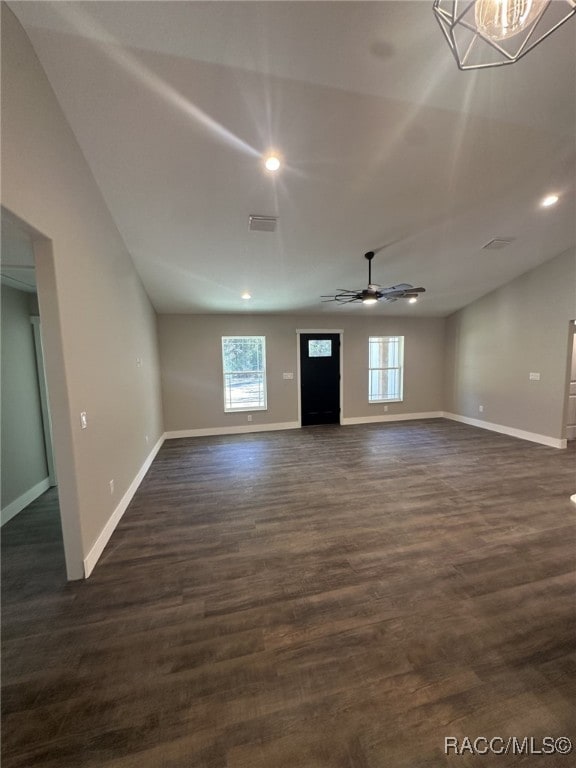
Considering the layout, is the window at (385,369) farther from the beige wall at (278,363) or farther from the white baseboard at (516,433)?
the white baseboard at (516,433)

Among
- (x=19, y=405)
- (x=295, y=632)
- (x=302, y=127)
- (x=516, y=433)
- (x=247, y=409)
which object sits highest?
(x=302, y=127)

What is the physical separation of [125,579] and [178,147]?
3250 mm

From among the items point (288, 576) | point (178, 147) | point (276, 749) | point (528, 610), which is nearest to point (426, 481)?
point (528, 610)

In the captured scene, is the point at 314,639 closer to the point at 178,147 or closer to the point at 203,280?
the point at 178,147

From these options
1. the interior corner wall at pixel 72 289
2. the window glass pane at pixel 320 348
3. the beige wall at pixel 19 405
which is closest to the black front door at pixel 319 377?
the window glass pane at pixel 320 348

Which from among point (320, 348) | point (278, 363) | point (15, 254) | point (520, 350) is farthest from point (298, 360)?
point (15, 254)

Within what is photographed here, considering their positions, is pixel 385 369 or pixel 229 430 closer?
pixel 229 430

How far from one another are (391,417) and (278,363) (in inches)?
121

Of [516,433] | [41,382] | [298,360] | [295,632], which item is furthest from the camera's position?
[298,360]

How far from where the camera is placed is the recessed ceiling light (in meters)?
2.46

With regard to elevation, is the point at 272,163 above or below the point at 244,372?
above

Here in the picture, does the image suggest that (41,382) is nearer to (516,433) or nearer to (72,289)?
(72,289)

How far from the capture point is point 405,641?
1647 millimetres

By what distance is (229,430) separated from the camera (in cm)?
646
